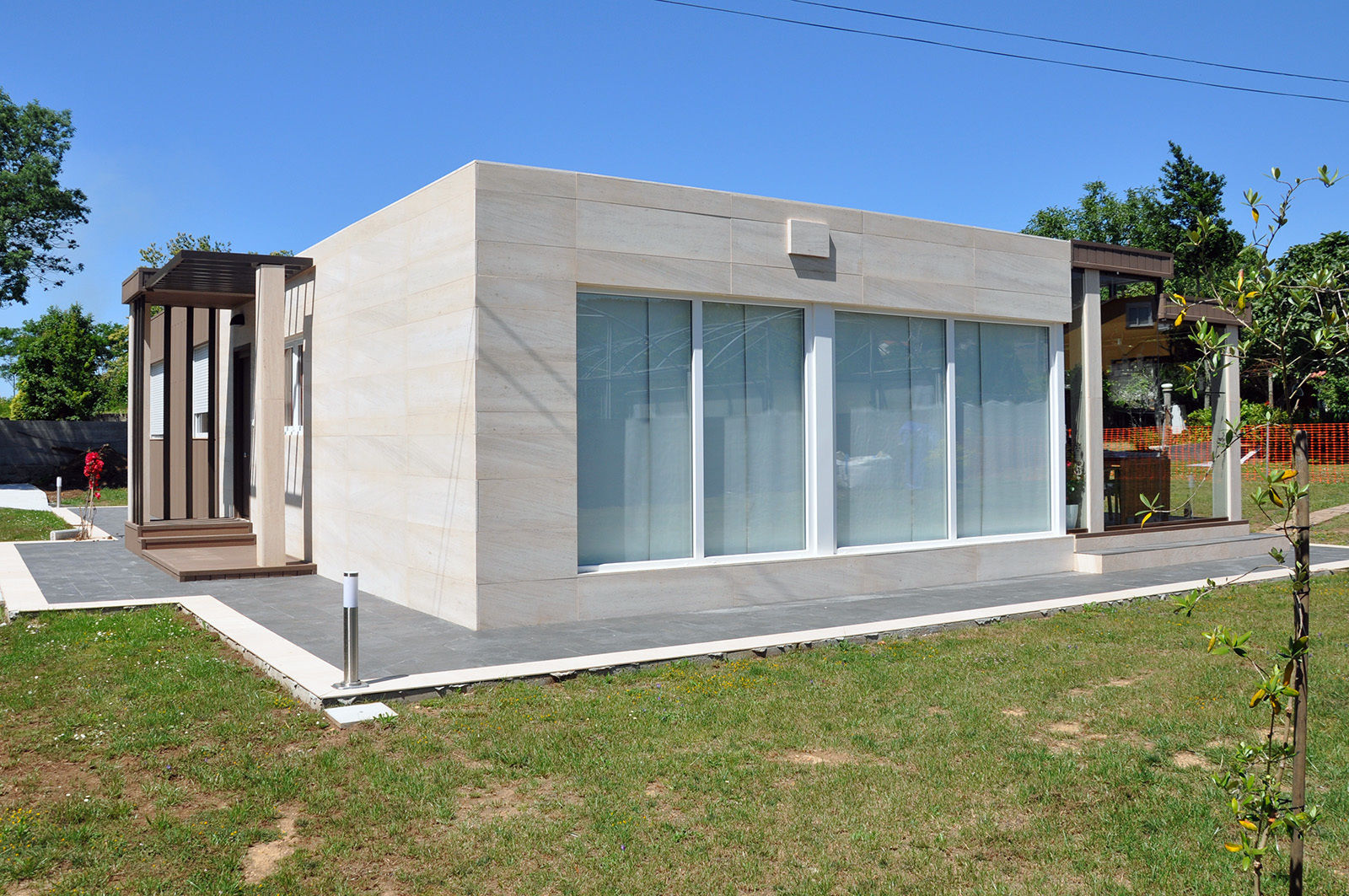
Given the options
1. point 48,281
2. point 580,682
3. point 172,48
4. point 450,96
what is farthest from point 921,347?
point 48,281

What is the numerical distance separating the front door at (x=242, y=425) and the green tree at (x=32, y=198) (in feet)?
81.8

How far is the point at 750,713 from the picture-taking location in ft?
21.8

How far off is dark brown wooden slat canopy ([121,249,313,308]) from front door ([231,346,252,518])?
2088 millimetres

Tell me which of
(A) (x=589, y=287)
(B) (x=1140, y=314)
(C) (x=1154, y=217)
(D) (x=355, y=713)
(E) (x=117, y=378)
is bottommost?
(D) (x=355, y=713)

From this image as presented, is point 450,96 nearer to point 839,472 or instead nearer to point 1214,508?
point 839,472

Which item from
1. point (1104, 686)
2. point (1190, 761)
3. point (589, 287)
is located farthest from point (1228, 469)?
point (1190, 761)

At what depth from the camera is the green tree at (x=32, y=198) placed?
115 feet

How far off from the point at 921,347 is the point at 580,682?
22.7 feet

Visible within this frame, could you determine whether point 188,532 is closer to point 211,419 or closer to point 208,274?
point 211,419

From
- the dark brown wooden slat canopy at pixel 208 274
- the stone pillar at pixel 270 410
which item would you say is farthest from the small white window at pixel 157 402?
the stone pillar at pixel 270 410

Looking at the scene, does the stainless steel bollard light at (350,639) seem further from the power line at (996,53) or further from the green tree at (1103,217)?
the green tree at (1103,217)

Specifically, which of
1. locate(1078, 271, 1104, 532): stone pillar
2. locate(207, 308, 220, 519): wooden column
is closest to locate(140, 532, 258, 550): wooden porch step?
locate(207, 308, 220, 519): wooden column

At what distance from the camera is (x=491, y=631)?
934cm

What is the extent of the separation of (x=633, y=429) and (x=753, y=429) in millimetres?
1495
